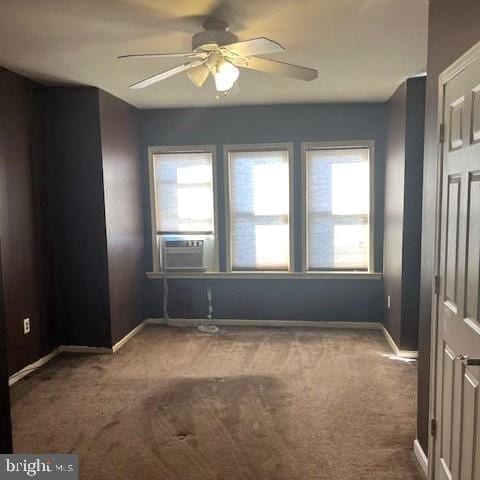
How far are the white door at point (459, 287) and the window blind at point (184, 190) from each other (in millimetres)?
3266

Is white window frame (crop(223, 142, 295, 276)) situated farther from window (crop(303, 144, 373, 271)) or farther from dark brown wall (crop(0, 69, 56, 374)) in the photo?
dark brown wall (crop(0, 69, 56, 374))

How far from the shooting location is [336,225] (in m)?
4.88

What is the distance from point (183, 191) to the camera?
5070 millimetres

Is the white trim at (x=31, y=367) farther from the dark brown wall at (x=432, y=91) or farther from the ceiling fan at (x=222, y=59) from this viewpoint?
the dark brown wall at (x=432, y=91)

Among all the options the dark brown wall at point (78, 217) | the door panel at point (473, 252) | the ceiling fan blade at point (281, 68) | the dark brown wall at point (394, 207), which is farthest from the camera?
the dark brown wall at point (78, 217)

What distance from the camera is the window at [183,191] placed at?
5.03m

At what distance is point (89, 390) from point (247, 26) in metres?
2.85

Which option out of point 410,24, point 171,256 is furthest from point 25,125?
point 410,24

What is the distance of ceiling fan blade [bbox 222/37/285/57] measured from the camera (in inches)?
84.3

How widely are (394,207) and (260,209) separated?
4.73 ft

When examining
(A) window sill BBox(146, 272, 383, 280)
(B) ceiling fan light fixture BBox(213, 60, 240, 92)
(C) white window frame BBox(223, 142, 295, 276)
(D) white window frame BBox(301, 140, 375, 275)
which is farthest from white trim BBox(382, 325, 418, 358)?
(B) ceiling fan light fixture BBox(213, 60, 240, 92)

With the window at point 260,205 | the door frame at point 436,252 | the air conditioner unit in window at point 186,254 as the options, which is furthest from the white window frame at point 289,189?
the door frame at point 436,252

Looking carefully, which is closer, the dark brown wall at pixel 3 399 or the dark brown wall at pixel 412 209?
the dark brown wall at pixel 3 399

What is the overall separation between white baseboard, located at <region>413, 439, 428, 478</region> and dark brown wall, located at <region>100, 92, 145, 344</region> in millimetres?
2858
